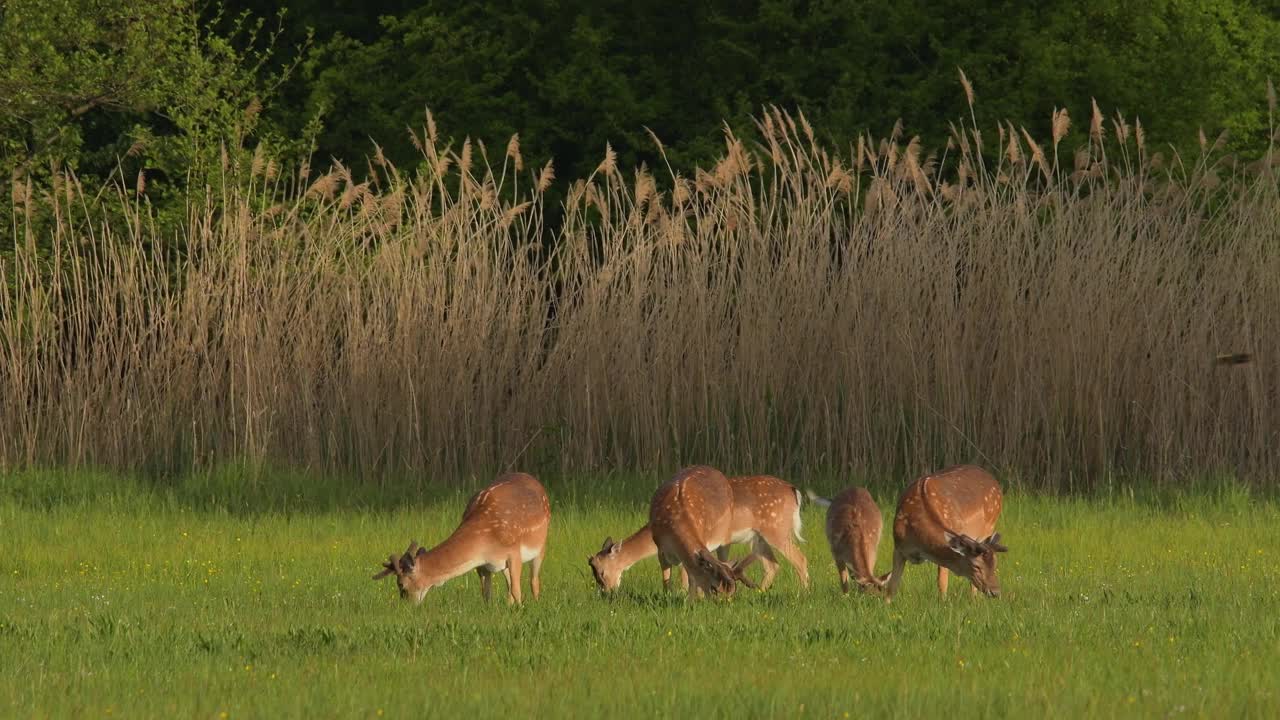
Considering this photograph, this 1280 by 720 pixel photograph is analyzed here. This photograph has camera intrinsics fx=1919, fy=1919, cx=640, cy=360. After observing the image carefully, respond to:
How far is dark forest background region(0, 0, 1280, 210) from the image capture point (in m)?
25.8

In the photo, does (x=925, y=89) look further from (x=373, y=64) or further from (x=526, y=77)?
(x=373, y=64)

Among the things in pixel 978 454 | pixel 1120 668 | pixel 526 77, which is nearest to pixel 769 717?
pixel 1120 668

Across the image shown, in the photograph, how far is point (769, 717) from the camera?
277 inches

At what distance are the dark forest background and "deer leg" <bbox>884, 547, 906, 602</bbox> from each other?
48.1 feet

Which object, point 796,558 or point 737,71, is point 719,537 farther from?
point 737,71

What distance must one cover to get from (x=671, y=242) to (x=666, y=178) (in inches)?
372

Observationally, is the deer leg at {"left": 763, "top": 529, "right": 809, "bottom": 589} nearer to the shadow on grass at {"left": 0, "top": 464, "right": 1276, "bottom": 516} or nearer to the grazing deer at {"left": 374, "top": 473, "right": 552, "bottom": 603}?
A: the grazing deer at {"left": 374, "top": 473, "right": 552, "bottom": 603}

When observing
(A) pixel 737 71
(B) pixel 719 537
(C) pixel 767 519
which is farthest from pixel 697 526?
(A) pixel 737 71

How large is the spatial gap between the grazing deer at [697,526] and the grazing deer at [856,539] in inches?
24.5

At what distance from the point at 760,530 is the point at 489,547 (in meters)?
1.86

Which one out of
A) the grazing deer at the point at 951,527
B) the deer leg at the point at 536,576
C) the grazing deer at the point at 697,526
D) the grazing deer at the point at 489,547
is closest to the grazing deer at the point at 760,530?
the grazing deer at the point at 697,526

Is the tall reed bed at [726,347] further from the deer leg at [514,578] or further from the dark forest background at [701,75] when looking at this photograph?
the dark forest background at [701,75]

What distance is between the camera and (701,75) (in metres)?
27.5

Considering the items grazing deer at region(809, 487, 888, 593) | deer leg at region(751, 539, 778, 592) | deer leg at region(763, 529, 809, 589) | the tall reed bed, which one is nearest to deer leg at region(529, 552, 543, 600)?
deer leg at region(751, 539, 778, 592)
